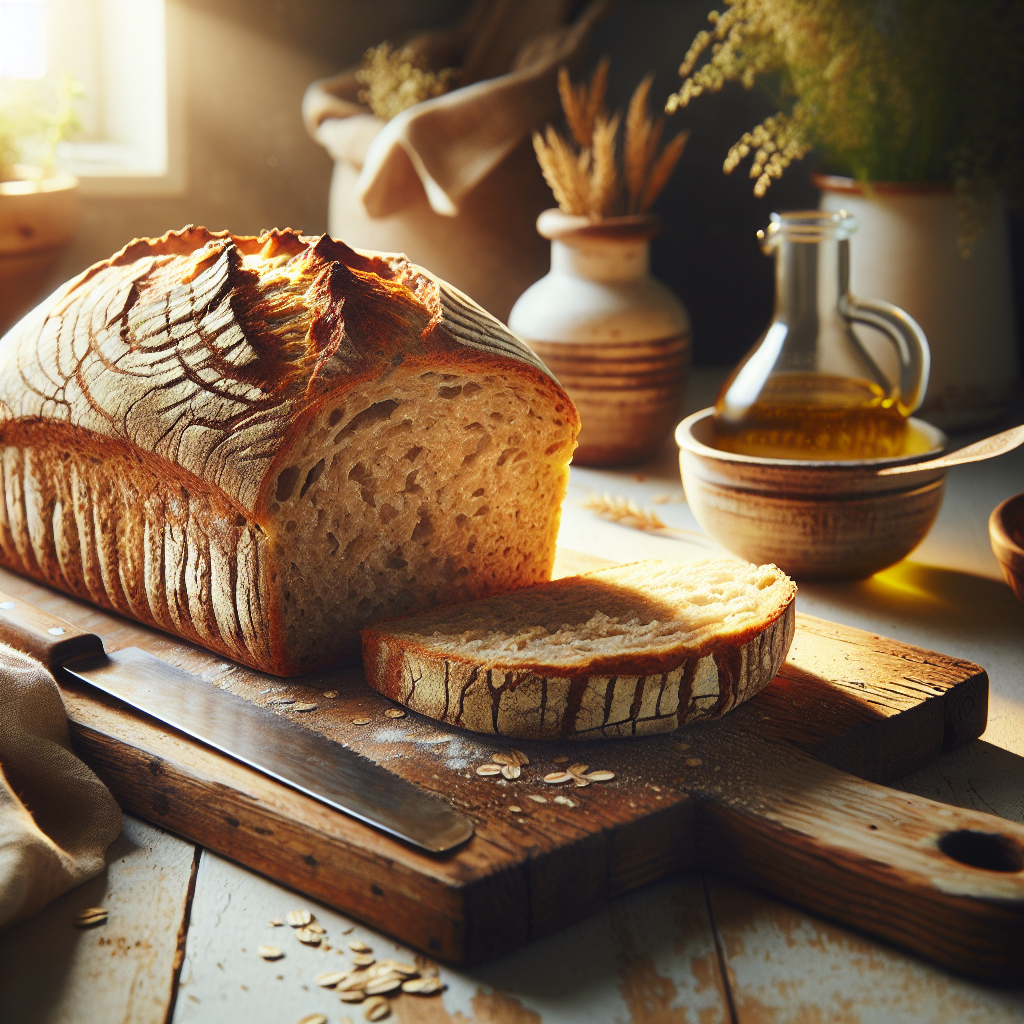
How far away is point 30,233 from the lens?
3230mm

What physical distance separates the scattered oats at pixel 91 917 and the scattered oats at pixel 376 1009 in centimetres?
31

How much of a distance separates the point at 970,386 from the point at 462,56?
72.3 inches

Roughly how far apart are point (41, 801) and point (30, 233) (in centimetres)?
226

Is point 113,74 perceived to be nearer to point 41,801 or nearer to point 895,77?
point 895,77

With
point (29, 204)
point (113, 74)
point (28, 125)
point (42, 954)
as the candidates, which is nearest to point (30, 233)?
point (29, 204)

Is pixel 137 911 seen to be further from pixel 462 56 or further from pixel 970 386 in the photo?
pixel 462 56

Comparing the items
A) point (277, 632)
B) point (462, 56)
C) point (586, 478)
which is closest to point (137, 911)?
point (277, 632)

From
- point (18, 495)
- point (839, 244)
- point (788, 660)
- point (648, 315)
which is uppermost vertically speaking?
→ point (839, 244)

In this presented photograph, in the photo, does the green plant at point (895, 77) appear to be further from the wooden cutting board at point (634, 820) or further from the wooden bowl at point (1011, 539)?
the wooden cutting board at point (634, 820)

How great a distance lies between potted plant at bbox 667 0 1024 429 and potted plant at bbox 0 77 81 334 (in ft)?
5.50

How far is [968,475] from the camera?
284 cm

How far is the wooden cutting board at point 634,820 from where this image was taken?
1.17 m

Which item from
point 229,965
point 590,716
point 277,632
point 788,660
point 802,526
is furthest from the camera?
point 802,526

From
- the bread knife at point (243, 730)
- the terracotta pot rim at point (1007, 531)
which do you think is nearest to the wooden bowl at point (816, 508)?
the terracotta pot rim at point (1007, 531)
